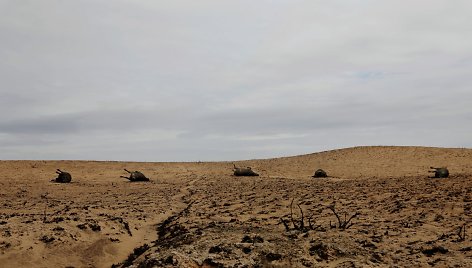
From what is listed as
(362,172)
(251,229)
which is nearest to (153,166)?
(362,172)

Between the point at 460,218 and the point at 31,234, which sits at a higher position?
the point at 460,218

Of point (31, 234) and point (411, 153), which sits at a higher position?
point (411, 153)

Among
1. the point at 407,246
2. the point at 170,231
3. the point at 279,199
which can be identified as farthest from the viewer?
the point at 279,199

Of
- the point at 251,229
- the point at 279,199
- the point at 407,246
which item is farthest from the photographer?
the point at 279,199

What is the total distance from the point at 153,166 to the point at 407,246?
23.9 metres

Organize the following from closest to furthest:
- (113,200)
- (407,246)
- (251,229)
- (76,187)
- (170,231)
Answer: (407,246) < (251,229) < (170,231) < (113,200) < (76,187)

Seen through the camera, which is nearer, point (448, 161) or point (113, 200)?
point (113, 200)

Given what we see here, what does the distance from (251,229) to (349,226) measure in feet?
5.94

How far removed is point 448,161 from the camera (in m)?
27.3

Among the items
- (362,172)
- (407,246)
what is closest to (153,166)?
(362,172)

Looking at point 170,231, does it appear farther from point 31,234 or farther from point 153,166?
point 153,166

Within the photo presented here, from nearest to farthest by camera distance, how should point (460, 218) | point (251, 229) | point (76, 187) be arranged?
point (251, 229)
point (460, 218)
point (76, 187)

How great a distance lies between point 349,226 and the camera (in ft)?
24.0

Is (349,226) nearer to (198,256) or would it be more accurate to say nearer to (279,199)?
(198,256)
